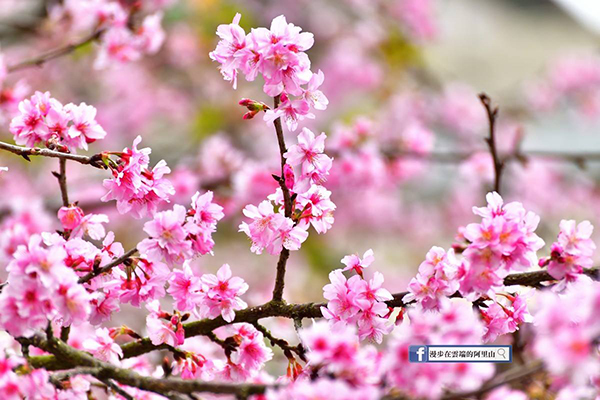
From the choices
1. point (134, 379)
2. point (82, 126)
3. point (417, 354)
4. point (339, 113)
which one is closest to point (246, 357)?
point (134, 379)

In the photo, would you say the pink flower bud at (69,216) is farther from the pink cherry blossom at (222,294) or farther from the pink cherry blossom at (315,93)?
the pink cherry blossom at (315,93)

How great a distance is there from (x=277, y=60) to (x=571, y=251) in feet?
2.00

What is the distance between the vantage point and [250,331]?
1270 millimetres

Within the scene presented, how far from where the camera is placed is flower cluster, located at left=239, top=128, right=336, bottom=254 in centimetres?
116

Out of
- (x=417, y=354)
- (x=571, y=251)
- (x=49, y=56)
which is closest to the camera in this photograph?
(x=417, y=354)

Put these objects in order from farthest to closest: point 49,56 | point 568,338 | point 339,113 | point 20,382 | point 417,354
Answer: point 339,113 → point 49,56 → point 20,382 → point 417,354 → point 568,338

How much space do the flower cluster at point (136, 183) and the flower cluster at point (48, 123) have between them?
16cm

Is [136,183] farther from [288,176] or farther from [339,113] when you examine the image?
[339,113]

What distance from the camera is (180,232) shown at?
1100 millimetres

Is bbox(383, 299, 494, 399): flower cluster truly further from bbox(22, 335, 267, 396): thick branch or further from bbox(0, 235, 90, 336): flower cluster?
bbox(0, 235, 90, 336): flower cluster

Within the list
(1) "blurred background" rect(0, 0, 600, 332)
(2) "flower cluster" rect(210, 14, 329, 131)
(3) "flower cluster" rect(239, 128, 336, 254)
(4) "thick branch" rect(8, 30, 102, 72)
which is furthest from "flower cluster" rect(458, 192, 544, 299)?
(1) "blurred background" rect(0, 0, 600, 332)

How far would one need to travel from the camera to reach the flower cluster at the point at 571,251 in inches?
43.2

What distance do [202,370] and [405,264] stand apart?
15.6ft

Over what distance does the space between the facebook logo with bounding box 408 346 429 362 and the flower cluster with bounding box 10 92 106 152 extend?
0.79m
